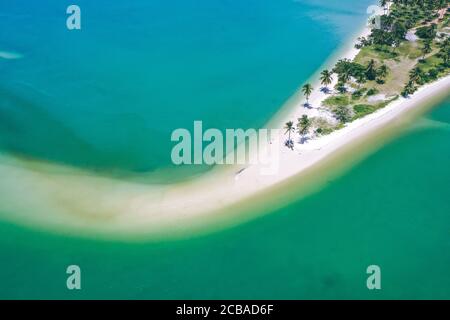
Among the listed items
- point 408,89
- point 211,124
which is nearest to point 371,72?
point 408,89

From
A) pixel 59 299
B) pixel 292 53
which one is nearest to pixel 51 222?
pixel 59 299

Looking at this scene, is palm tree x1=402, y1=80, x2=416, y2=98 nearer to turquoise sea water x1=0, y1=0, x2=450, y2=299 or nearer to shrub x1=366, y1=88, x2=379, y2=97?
shrub x1=366, y1=88, x2=379, y2=97

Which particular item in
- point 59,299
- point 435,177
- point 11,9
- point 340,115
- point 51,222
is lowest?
point 59,299

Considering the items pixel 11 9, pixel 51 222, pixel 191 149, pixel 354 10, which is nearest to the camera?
pixel 51 222

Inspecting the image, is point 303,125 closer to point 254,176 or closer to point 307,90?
point 307,90

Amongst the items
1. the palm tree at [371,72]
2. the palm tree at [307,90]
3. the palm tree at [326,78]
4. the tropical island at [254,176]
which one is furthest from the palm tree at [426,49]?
the palm tree at [307,90]

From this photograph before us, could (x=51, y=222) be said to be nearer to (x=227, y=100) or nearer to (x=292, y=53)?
(x=227, y=100)
